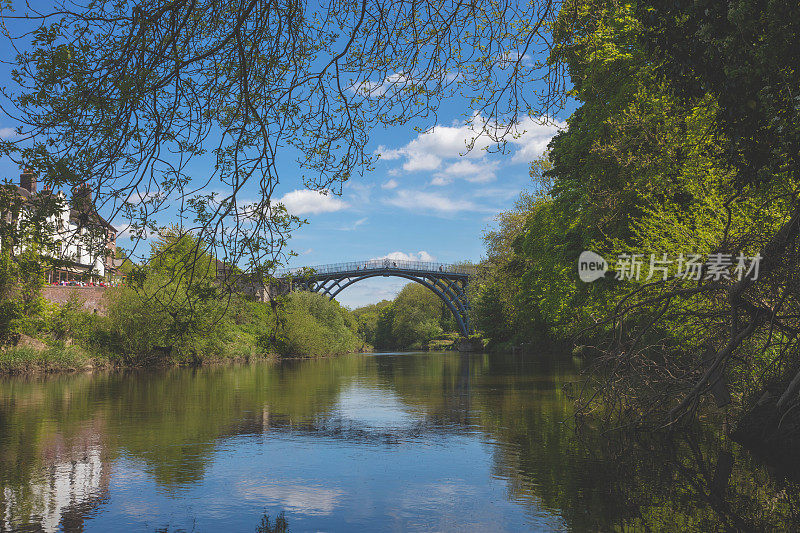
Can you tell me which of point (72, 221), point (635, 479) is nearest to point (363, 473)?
point (635, 479)

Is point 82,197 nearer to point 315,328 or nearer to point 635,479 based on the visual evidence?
point 635,479

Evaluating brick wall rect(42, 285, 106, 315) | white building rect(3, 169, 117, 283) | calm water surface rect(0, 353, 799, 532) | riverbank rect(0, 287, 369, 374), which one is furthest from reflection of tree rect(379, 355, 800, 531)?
brick wall rect(42, 285, 106, 315)

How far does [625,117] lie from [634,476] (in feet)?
44.2

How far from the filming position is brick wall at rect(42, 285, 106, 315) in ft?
122

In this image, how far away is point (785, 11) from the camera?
5.20 meters

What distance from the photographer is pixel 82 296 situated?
3778 cm

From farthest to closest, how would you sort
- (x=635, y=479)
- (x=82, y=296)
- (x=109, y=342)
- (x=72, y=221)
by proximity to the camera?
(x=82, y=296)
(x=109, y=342)
(x=635, y=479)
(x=72, y=221)

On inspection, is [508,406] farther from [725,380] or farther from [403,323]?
[403,323]

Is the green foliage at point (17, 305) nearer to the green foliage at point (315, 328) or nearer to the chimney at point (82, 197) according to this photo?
the green foliage at point (315, 328)

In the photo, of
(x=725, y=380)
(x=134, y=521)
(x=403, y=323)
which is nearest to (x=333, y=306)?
(x=403, y=323)

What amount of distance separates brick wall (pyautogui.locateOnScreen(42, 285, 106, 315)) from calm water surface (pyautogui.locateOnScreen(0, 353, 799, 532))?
21.7 metres

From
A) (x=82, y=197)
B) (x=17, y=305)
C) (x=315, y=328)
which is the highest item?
(x=82, y=197)

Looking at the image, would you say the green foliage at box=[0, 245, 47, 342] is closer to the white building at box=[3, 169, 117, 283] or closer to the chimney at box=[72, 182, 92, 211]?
the white building at box=[3, 169, 117, 283]

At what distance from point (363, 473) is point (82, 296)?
111 ft
